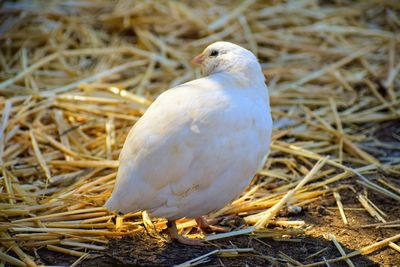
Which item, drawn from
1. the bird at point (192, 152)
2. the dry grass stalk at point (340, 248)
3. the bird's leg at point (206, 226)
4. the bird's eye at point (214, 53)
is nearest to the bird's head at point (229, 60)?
the bird's eye at point (214, 53)

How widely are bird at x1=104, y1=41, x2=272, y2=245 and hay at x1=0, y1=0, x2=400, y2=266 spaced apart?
335mm

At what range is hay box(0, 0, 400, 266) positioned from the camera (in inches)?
140

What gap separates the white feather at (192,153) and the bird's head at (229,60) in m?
0.21

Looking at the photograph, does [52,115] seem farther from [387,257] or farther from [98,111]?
[387,257]

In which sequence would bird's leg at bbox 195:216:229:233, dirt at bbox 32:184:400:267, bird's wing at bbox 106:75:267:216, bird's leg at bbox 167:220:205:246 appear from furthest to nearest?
1. bird's leg at bbox 195:216:229:233
2. bird's leg at bbox 167:220:205:246
3. dirt at bbox 32:184:400:267
4. bird's wing at bbox 106:75:267:216

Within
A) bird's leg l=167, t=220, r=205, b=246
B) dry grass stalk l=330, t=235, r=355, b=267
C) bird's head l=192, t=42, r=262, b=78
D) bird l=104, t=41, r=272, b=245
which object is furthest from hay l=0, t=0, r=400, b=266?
bird's head l=192, t=42, r=262, b=78

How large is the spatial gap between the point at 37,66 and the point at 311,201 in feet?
9.53

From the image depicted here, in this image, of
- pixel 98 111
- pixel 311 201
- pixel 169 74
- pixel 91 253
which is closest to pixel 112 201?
pixel 91 253

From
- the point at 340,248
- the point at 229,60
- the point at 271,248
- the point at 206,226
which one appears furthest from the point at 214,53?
the point at 340,248

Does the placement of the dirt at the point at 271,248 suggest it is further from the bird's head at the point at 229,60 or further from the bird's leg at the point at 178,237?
the bird's head at the point at 229,60

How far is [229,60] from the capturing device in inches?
134

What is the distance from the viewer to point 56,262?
3094mm

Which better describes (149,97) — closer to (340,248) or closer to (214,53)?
(214,53)

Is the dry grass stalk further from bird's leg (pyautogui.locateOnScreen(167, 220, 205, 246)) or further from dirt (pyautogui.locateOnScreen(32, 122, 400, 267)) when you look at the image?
bird's leg (pyautogui.locateOnScreen(167, 220, 205, 246))
